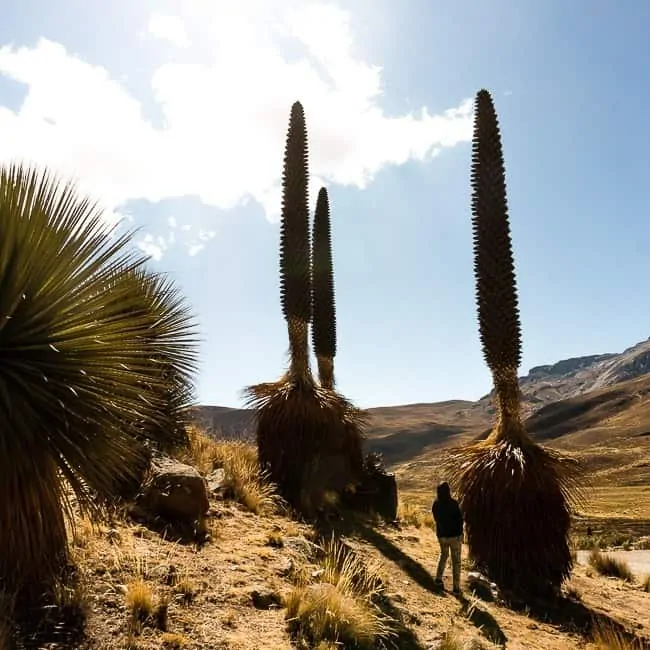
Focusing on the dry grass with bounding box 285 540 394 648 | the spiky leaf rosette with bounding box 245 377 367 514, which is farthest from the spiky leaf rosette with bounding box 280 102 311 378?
the dry grass with bounding box 285 540 394 648

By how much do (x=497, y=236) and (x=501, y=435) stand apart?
377cm

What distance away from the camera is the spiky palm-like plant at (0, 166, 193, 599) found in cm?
464

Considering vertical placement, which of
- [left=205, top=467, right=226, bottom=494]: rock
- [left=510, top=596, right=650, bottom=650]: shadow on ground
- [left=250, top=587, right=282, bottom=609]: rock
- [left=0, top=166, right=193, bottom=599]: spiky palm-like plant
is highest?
[left=0, top=166, right=193, bottom=599]: spiky palm-like plant

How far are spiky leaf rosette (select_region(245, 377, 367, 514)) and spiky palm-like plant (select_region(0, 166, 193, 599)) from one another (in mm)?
7106

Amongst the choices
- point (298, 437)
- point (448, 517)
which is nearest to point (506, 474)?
point (448, 517)

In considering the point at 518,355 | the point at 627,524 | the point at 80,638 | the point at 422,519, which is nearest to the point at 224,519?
the point at 80,638

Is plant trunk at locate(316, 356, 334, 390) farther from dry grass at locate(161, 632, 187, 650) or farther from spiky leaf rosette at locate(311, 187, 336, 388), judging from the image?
dry grass at locate(161, 632, 187, 650)

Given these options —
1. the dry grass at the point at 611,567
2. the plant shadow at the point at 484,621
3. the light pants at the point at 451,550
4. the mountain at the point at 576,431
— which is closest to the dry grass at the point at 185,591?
the plant shadow at the point at 484,621

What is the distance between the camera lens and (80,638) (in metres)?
4.65

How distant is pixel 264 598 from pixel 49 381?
3221mm

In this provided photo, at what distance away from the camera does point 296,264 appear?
13.1 m

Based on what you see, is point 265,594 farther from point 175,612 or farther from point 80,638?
point 80,638

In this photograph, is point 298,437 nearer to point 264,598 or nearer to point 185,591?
point 264,598

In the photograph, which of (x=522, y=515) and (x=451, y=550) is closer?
(x=451, y=550)
